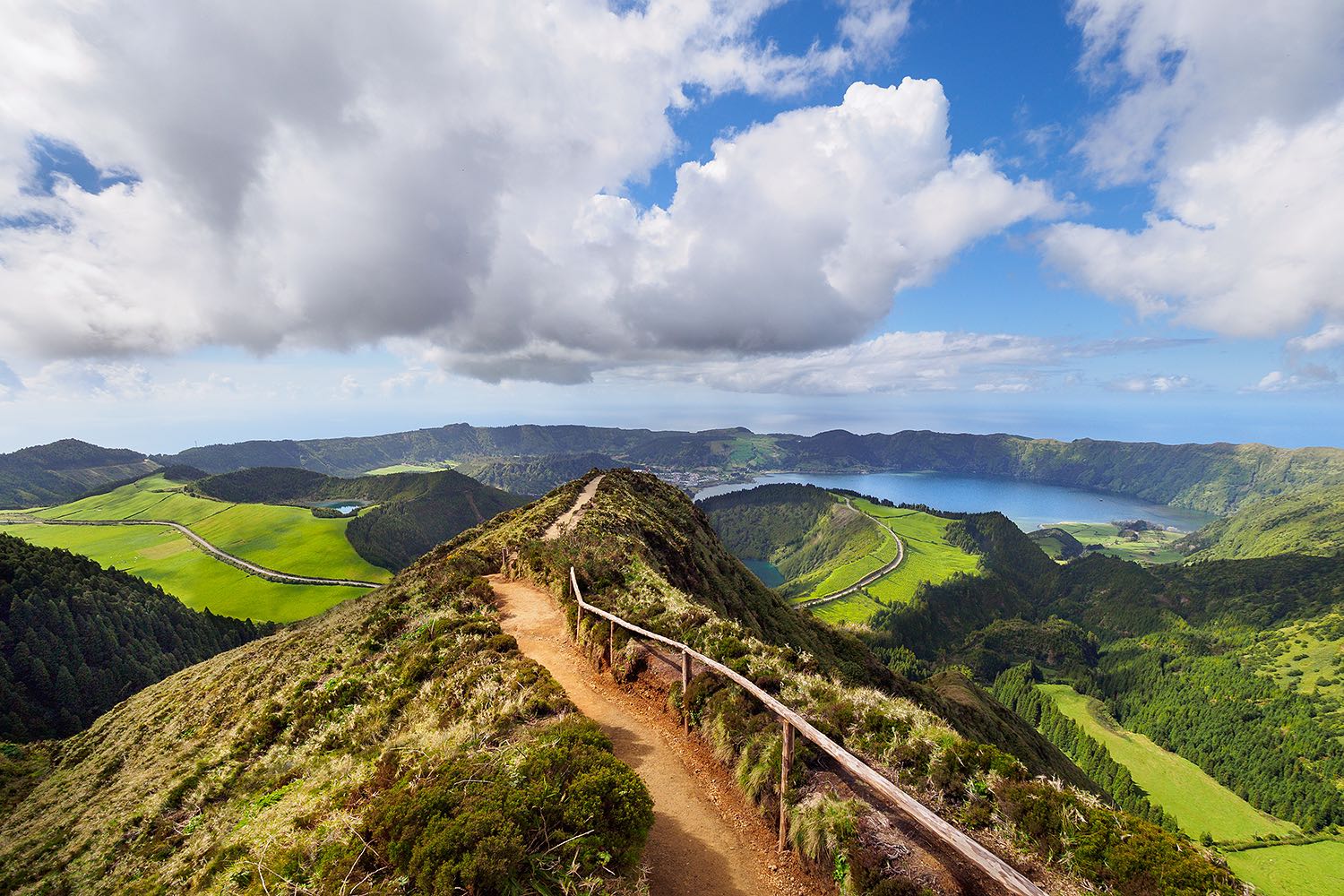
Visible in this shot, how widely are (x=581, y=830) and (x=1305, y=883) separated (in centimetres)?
16300

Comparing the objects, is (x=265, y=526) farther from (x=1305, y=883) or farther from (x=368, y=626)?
(x=1305, y=883)

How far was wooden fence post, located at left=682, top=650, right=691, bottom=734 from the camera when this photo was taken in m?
13.6

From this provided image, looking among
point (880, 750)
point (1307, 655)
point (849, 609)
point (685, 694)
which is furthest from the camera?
point (1307, 655)

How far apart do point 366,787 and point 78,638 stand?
14746 cm

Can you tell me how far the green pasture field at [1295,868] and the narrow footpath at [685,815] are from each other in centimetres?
13765

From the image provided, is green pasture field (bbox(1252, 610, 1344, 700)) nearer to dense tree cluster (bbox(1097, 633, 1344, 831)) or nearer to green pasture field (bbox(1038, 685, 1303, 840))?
dense tree cluster (bbox(1097, 633, 1344, 831))

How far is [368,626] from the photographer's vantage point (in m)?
26.9

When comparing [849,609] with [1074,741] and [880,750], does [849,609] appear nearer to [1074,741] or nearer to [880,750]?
[1074,741]

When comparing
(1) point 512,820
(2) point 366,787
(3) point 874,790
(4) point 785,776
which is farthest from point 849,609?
(1) point 512,820

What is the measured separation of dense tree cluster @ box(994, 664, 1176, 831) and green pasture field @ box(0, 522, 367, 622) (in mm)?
179505

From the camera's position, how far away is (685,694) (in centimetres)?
1400

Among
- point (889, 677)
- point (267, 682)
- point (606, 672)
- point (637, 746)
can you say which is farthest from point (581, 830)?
point (889, 677)

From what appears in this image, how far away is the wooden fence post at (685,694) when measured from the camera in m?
13.6

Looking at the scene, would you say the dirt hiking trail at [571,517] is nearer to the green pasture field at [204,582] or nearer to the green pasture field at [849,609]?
the green pasture field at [204,582]
